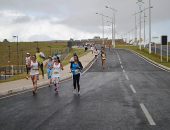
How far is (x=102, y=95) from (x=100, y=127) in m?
6.20

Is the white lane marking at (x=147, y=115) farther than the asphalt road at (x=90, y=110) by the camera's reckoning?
Yes

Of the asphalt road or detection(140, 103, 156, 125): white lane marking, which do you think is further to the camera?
detection(140, 103, 156, 125): white lane marking

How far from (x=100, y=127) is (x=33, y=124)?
187 centimetres

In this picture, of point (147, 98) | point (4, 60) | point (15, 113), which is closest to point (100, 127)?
point (15, 113)

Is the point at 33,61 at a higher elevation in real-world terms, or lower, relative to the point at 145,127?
higher

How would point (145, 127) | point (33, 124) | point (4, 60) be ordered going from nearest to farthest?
point (145, 127) < point (33, 124) < point (4, 60)

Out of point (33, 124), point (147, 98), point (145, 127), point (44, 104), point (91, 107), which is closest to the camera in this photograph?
point (145, 127)

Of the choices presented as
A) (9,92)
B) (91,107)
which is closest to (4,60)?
(9,92)

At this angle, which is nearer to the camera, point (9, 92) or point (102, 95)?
point (102, 95)

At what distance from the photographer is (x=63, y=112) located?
11.3 m

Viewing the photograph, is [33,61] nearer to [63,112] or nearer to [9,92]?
[9,92]

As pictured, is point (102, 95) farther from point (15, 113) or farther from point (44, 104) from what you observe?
point (15, 113)

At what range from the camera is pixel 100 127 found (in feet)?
29.5

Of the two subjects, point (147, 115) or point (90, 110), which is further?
point (90, 110)
